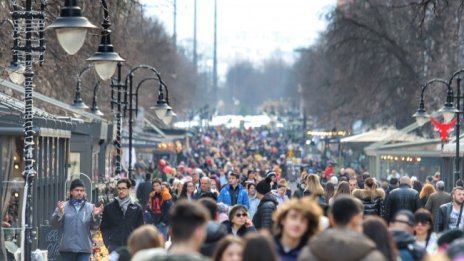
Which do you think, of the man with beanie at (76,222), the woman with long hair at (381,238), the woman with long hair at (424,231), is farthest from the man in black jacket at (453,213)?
the woman with long hair at (381,238)

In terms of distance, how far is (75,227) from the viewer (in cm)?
1975

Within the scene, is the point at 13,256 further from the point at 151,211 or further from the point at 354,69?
the point at 354,69

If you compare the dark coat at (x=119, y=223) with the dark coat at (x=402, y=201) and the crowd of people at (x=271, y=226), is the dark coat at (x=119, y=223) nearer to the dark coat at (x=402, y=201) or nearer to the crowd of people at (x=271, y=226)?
the crowd of people at (x=271, y=226)

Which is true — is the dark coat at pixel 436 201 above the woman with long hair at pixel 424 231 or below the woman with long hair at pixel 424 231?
above

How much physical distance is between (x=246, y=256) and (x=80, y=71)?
31533 millimetres

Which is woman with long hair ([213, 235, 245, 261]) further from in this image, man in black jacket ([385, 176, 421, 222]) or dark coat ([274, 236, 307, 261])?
man in black jacket ([385, 176, 421, 222])

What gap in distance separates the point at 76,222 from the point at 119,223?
1.71ft

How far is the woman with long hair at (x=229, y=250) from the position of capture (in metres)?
11.2

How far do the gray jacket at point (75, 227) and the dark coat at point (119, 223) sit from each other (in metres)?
0.20

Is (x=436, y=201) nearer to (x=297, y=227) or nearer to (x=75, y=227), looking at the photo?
(x=75, y=227)

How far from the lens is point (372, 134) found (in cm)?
6994

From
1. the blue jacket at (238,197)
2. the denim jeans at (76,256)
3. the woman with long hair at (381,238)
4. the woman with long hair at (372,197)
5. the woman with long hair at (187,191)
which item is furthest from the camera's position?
the woman with long hair at (187,191)

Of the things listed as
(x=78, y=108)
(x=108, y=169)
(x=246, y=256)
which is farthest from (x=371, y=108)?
(x=246, y=256)

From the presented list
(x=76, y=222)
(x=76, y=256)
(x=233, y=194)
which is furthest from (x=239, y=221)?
(x=233, y=194)
